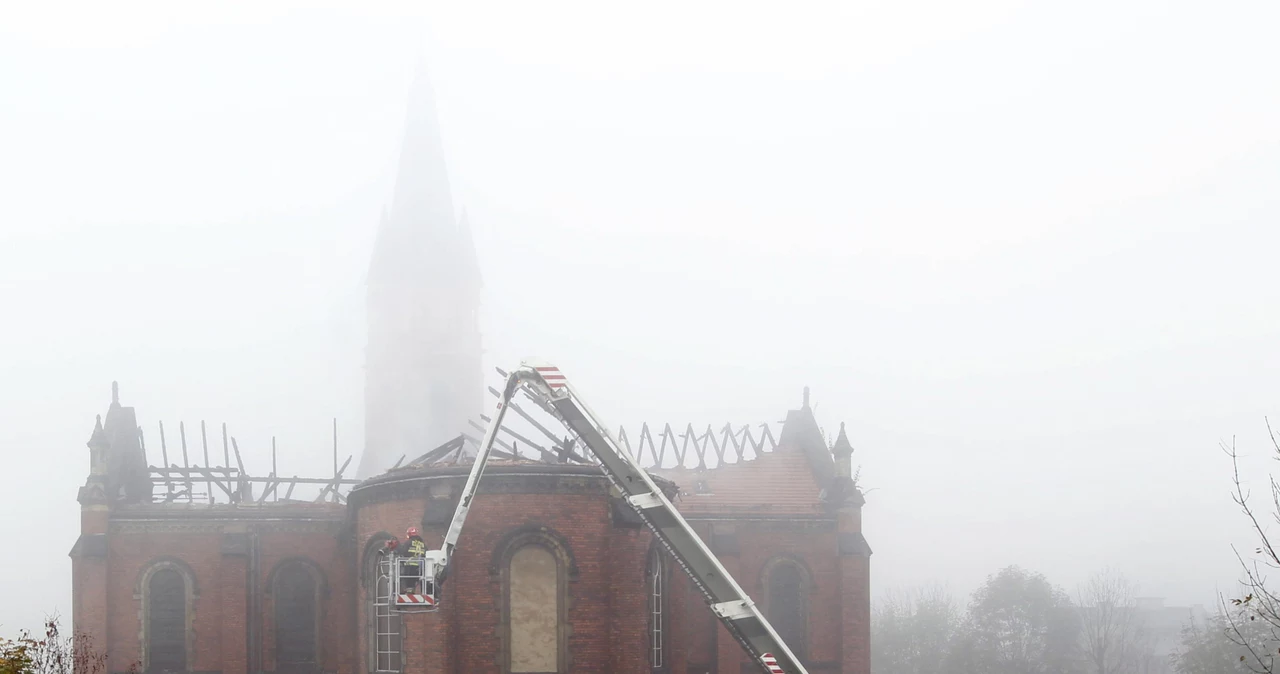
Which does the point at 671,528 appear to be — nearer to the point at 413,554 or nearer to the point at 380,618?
the point at 413,554

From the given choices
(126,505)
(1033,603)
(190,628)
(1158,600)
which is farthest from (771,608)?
(1158,600)

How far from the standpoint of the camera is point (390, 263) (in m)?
81.4

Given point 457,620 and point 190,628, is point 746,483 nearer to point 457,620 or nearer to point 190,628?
point 457,620

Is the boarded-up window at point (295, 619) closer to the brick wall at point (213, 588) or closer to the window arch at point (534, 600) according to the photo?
the brick wall at point (213, 588)

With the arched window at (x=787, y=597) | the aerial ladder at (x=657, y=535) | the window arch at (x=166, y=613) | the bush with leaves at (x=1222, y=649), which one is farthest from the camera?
the bush with leaves at (x=1222, y=649)

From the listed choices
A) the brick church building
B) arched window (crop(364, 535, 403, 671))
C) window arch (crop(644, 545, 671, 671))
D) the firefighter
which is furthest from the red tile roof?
the firefighter

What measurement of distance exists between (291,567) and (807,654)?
1635 cm

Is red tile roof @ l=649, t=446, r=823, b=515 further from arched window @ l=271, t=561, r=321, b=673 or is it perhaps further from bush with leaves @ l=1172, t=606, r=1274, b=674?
bush with leaves @ l=1172, t=606, r=1274, b=674

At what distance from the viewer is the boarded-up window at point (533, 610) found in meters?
28.6

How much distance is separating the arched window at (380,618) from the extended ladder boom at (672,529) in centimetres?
972

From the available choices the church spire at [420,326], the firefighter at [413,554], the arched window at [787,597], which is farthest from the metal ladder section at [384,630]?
the church spire at [420,326]

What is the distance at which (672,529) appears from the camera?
2306cm

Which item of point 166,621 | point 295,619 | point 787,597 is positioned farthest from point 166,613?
point 787,597

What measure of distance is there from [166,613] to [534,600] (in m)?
14.6
